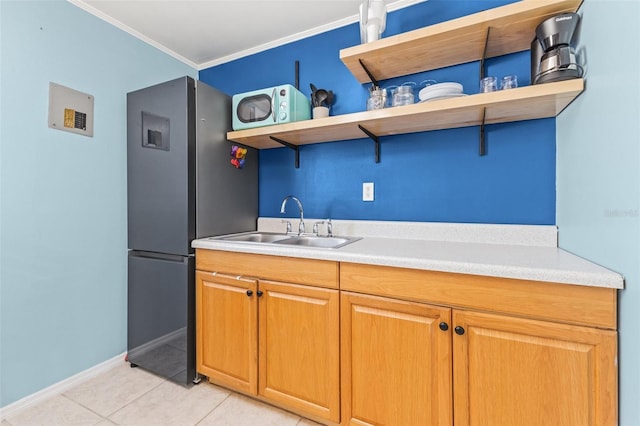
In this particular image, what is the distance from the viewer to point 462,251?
1269 mm

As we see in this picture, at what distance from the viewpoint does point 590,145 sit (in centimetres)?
105

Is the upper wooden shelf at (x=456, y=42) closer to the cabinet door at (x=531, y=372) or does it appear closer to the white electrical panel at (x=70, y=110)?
the cabinet door at (x=531, y=372)

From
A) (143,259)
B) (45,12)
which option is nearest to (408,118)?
(143,259)

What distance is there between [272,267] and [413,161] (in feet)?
3.47

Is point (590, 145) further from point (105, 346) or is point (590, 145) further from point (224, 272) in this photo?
point (105, 346)

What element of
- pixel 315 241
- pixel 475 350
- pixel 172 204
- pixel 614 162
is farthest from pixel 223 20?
pixel 475 350

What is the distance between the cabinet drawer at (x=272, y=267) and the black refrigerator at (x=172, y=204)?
16 cm

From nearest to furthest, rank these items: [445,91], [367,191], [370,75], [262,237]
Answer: [445,91] → [370,75] → [367,191] → [262,237]

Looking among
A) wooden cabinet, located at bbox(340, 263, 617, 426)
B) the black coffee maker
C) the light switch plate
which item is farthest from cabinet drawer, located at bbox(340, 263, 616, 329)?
the black coffee maker

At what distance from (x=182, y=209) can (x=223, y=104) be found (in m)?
0.78

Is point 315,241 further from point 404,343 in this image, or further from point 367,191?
point 404,343

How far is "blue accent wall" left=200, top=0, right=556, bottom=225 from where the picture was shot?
149 cm

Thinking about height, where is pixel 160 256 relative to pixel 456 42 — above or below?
below

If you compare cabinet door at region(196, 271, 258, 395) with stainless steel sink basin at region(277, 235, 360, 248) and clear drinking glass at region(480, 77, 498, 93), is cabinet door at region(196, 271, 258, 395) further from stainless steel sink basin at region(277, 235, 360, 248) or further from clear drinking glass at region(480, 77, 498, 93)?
clear drinking glass at region(480, 77, 498, 93)
